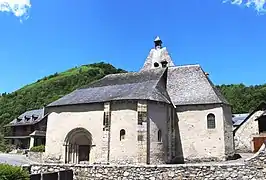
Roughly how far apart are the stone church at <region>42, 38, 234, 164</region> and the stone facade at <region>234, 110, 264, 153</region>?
42.0 ft

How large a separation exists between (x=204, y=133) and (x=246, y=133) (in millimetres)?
15225

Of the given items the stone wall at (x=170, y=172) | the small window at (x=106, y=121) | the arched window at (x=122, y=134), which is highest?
the small window at (x=106, y=121)

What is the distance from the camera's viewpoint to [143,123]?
19.8 m

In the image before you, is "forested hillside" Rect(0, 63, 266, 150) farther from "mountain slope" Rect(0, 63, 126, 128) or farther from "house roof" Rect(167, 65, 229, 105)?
"house roof" Rect(167, 65, 229, 105)

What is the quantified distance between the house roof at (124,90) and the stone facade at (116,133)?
491mm

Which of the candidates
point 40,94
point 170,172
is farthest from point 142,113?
point 40,94

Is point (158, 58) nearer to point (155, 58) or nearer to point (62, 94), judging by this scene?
point (155, 58)

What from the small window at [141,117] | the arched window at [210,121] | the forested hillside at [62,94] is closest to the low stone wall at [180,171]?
the small window at [141,117]

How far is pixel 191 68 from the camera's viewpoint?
1016 inches

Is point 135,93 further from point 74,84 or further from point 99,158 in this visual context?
point 74,84

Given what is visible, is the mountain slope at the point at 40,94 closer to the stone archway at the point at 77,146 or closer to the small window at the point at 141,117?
the stone archway at the point at 77,146

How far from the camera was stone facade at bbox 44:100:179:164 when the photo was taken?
64.8 ft

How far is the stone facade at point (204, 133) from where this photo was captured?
2167cm

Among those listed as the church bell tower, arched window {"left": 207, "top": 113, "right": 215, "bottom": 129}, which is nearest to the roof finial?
the church bell tower
